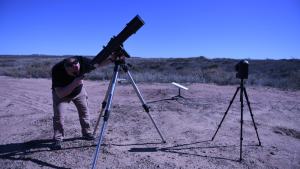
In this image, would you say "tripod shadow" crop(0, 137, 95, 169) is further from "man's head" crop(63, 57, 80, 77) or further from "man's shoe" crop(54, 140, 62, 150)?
"man's head" crop(63, 57, 80, 77)

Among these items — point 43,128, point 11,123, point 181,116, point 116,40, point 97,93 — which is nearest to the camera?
point 116,40

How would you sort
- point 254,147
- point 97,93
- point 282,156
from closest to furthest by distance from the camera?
1. point 282,156
2. point 254,147
3. point 97,93

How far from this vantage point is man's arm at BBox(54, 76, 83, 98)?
294 centimetres

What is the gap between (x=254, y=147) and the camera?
3520 millimetres

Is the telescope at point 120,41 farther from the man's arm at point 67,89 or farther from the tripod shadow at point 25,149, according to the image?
the tripod shadow at point 25,149

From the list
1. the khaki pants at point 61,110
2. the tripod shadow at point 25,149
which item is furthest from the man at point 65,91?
the tripod shadow at point 25,149

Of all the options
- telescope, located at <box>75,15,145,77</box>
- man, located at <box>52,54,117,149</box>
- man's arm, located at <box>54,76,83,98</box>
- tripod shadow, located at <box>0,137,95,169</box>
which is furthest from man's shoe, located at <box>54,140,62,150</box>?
telescope, located at <box>75,15,145,77</box>

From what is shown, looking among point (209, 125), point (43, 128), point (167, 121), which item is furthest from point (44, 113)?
point (209, 125)

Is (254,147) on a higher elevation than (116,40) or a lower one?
lower

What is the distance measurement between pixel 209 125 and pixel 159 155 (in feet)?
6.45

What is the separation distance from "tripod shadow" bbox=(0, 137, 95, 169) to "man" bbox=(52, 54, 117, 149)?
13.3 inches

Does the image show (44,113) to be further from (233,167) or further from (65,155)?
(233,167)

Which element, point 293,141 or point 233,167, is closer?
point 233,167

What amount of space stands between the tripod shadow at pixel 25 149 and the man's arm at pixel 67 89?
108 cm
